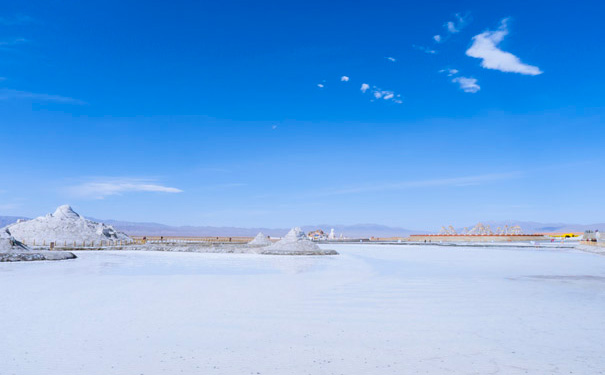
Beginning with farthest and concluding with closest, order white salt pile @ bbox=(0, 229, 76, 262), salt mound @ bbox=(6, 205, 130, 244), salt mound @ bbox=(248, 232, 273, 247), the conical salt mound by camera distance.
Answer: salt mound @ bbox=(6, 205, 130, 244) → salt mound @ bbox=(248, 232, 273, 247) → the conical salt mound → white salt pile @ bbox=(0, 229, 76, 262)

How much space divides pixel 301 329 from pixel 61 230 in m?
56.6

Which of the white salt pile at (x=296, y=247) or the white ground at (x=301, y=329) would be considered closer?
the white ground at (x=301, y=329)

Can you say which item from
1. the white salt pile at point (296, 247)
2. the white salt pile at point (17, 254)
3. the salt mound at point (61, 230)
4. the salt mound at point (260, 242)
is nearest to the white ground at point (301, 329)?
the white salt pile at point (17, 254)

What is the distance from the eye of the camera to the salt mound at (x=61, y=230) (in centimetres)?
5372

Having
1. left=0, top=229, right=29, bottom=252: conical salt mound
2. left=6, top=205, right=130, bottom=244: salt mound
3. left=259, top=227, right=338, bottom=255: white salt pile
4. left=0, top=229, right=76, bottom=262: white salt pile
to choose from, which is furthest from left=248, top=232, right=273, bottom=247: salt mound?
left=0, top=229, right=29, bottom=252: conical salt mound

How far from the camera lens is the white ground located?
6.25 metres

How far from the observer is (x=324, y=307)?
1088cm

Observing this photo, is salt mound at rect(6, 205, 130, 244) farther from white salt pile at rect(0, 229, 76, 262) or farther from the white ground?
the white ground

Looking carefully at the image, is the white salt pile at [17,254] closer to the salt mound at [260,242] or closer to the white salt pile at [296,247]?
the white salt pile at [296,247]

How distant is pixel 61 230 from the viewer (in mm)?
56031

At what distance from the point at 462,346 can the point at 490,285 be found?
9.36 metres

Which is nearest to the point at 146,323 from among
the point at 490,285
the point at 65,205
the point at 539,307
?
the point at 539,307

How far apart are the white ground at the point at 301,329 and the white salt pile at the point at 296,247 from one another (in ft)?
71.1

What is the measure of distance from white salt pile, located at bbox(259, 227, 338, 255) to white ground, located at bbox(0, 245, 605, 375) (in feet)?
71.1
